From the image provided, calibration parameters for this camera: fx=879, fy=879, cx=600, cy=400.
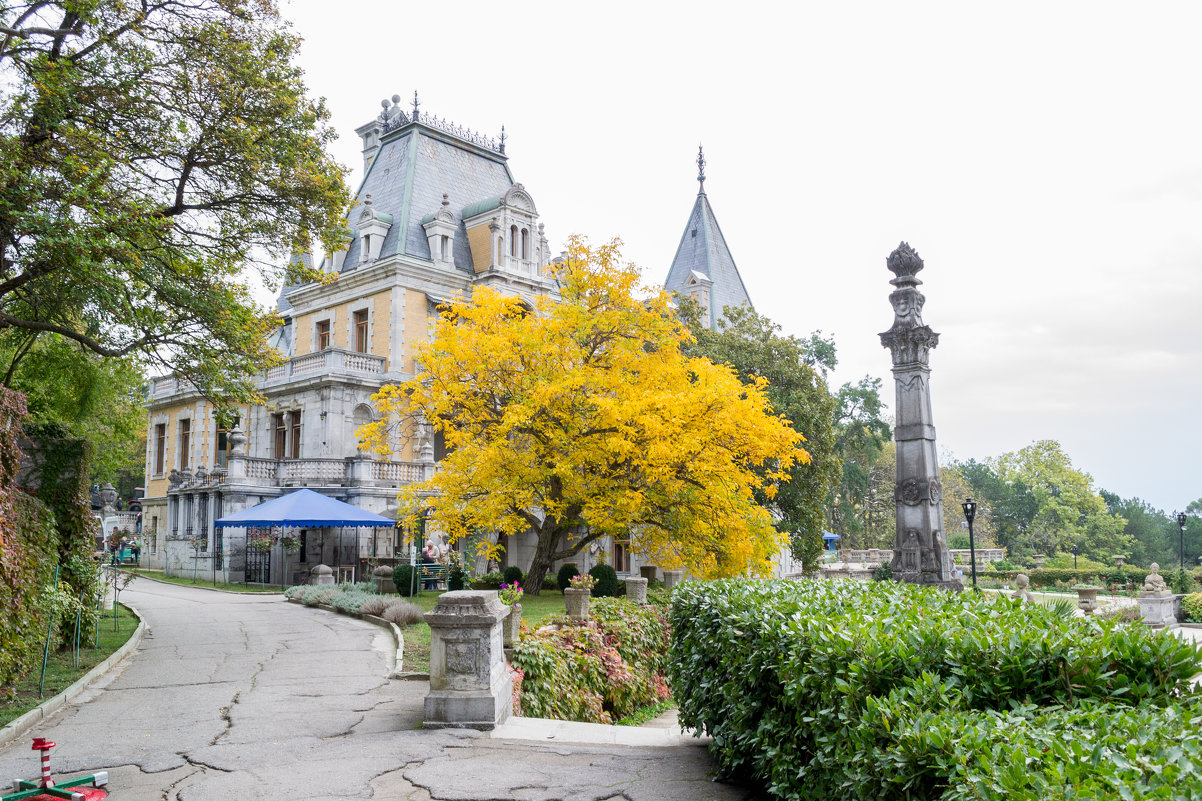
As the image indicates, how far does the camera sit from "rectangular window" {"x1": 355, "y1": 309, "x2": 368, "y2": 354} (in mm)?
37812

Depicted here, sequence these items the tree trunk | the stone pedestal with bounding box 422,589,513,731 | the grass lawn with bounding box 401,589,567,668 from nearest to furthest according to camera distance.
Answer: the stone pedestal with bounding box 422,589,513,731, the grass lawn with bounding box 401,589,567,668, the tree trunk

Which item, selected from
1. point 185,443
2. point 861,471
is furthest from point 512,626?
point 861,471

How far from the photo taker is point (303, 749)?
26.8 ft

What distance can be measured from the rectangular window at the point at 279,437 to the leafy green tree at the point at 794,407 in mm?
17462

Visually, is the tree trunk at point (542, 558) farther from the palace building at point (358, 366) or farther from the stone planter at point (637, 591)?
the palace building at point (358, 366)

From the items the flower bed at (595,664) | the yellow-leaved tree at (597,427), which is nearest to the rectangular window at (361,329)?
the yellow-leaved tree at (597,427)

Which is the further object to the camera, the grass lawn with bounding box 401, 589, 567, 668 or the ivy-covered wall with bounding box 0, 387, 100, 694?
the grass lawn with bounding box 401, 589, 567, 668

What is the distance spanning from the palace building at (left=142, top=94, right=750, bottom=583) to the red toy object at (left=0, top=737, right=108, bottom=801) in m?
22.0

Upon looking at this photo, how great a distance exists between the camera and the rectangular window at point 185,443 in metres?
41.2

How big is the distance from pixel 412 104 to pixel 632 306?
80.2 feet

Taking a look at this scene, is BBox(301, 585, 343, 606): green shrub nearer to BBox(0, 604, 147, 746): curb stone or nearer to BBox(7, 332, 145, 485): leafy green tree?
BBox(7, 332, 145, 485): leafy green tree

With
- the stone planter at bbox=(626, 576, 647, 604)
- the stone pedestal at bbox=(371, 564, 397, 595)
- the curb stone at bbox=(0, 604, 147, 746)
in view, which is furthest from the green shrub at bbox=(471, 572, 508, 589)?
the curb stone at bbox=(0, 604, 147, 746)

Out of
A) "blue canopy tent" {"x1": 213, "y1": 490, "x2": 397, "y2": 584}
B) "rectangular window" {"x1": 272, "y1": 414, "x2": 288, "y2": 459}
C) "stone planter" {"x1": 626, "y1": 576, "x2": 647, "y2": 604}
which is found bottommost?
"stone planter" {"x1": 626, "y1": 576, "x2": 647, "y2": 604}

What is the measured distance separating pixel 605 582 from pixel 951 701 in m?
20.3
